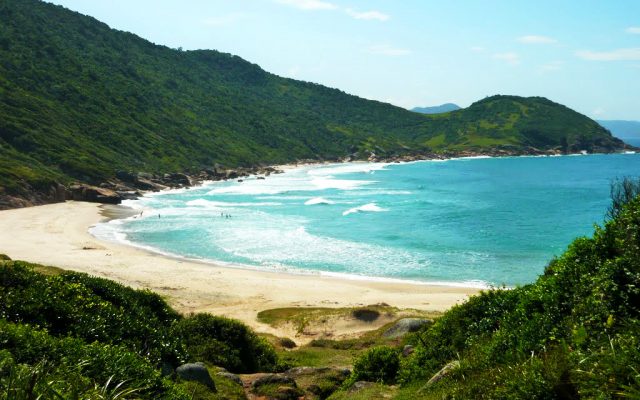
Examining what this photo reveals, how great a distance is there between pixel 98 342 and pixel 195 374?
12.0 feet

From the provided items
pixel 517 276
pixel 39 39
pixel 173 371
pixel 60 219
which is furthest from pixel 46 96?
pixel 173 371

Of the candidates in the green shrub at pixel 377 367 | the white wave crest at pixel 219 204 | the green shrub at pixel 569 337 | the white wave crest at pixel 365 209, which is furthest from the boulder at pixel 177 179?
the green shrub at pixel 569 337

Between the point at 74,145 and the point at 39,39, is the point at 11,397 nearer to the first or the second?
the point at 74,145

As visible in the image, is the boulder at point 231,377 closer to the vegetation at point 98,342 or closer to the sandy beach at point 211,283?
the vegetation at point 98,342

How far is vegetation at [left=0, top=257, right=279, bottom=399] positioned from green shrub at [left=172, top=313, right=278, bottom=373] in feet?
0.16

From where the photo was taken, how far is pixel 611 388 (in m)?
8.00

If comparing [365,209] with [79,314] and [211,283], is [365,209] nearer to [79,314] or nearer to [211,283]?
[211,283]

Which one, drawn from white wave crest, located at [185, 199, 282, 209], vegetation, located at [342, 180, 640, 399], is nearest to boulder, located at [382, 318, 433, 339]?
vegetation, located at [342, 180, 640, 399]

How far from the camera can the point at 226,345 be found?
2359 cm

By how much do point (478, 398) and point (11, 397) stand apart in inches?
372

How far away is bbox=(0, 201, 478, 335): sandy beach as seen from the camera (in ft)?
137

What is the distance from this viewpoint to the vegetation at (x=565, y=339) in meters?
8.98

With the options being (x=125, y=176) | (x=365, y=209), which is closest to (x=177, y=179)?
(x=125, y=176)

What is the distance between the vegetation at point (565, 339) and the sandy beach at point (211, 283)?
1880 centimetres
